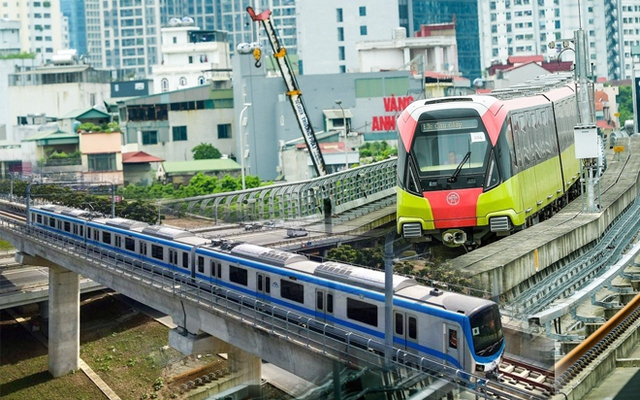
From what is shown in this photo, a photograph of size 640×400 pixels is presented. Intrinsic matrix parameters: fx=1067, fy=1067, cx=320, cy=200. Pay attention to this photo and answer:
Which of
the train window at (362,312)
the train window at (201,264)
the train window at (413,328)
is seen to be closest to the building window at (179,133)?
the train window at (201,264)

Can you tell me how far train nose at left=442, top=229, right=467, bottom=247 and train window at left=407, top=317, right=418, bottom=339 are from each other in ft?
18.0

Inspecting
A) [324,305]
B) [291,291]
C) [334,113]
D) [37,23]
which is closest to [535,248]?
[324,305]

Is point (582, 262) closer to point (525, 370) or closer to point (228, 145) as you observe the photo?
point (525, 370)

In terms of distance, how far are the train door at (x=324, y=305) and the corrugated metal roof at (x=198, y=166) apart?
56.7m

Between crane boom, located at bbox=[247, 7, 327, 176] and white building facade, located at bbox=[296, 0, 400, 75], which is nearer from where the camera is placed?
crane boom, located at bbox=[247, 7, 327, 176]

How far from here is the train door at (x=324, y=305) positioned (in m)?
21.3

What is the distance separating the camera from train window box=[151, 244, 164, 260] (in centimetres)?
3219

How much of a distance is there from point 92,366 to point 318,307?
1153 inches

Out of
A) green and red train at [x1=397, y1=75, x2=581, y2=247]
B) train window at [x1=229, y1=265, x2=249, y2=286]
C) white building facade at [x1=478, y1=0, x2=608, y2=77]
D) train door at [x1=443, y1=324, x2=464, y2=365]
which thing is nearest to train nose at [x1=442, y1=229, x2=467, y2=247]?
green and red train at [x1=397, y1=75, x2=581, y2=247]

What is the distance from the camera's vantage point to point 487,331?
17734mm

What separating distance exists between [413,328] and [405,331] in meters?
0.29

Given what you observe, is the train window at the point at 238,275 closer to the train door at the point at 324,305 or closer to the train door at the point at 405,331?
the train door at the point at 324,305

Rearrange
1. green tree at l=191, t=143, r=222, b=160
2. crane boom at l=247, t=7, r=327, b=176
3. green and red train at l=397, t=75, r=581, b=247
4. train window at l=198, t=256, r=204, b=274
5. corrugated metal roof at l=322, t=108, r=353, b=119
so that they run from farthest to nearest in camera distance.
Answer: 1. green tree at l=191, t=143, r=222, b=160
2. corrugated metal roof at l=322, t=108, r=353, b=119
3. crane boom at l=247, t=7, r=327, b=176
4. train window at l=198, t=256, r=204, b=274
5. green and red train at l=397, t=75, r=581, b=247

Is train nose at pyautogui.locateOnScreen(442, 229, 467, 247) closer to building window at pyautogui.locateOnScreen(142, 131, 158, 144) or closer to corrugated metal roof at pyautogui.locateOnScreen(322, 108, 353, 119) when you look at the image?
corrugated metal roof at pyautogui.locateOnScreen(322, 108, 353, 119)
